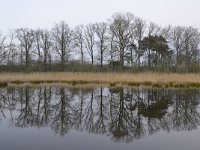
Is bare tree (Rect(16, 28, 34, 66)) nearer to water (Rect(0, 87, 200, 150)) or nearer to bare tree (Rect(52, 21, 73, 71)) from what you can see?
bare tree (Rect(52, 21, 73, 71))

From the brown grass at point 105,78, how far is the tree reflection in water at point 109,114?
7796mm

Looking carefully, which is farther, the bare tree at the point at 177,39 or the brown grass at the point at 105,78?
the bare tree at the point at 177,39

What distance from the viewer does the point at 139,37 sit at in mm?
42719

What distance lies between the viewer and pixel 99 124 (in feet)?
28.8

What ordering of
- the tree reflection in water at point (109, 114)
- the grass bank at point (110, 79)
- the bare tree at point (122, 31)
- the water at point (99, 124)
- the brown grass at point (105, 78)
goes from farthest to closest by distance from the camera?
the bare tree at point (122, 31)
the brown grass at point (105, 78)
the grass bank at point (110, 79)
the tree reflection in water at point (109, 114)
the water at point (99, 124)

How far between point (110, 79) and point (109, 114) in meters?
12.8

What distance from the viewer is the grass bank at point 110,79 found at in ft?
69.5

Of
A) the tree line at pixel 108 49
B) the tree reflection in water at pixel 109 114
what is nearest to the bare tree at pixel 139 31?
the tree line at pixel 108 49

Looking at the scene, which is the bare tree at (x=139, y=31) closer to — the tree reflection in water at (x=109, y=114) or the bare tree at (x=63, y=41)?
the bare tree at (x=63, y=41)

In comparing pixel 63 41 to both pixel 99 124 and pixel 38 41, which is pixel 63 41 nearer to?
pixel 38 41

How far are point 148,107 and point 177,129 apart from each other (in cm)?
355

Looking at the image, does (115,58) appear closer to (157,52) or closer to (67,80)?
(157,52)

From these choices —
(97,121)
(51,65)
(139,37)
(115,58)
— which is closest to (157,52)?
(139,37)

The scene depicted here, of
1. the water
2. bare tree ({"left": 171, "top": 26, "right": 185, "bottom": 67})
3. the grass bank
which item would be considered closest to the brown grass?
the grass bank
